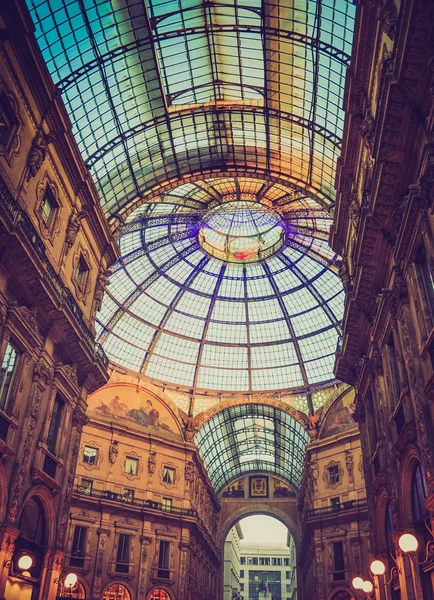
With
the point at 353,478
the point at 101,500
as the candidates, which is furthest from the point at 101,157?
the point at 353,478

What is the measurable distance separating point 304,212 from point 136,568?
3080 centimetres

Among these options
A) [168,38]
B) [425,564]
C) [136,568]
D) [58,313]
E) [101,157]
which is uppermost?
[168,38]

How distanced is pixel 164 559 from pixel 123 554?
163 inches

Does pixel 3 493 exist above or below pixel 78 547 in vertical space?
below

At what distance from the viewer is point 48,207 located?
2414 centimetres

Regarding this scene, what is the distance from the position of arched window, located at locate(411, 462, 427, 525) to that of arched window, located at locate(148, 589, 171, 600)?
2826 centimetres

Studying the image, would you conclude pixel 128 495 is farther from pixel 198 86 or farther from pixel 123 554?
pixel 198 86

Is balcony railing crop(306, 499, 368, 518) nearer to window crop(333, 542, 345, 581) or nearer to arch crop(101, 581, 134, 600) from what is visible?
window crop(333, 542, 345, 581)

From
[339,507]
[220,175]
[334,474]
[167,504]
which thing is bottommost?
[167,504]

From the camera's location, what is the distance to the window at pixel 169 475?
46.7 m

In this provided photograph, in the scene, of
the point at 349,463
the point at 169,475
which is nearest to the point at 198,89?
the point at 169,475

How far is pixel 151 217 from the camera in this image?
42.6 meters

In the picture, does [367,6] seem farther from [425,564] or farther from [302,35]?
[425,564]

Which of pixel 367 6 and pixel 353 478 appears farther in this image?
pixel 353 478
